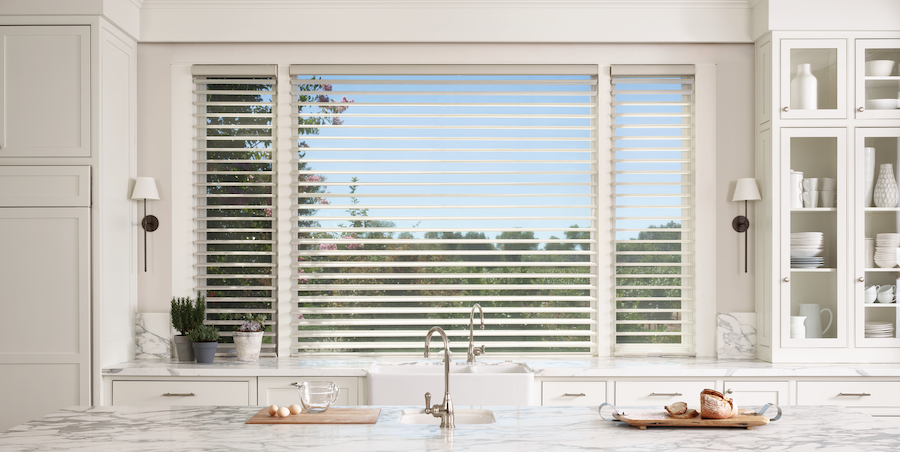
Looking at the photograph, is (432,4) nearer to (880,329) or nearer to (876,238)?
(876,238)

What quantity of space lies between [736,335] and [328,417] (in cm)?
254

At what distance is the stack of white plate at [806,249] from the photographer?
347 centimetres

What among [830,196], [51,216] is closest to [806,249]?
[830,196]

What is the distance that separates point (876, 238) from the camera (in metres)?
3.45

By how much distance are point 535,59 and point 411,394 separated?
199cm

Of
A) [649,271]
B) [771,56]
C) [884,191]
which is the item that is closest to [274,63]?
[649,271]

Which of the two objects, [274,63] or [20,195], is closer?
[20,195]

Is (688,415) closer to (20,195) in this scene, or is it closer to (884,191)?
(884,191)

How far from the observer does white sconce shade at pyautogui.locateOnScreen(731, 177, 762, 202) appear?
140 inches

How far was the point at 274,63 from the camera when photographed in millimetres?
3750

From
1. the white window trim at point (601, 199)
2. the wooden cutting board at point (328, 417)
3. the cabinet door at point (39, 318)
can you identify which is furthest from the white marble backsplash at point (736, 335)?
the cabinet door at point (39, 318)

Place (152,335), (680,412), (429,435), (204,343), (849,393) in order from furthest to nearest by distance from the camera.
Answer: (152,335), (204,343), (849,393), (680,412), (429,435)

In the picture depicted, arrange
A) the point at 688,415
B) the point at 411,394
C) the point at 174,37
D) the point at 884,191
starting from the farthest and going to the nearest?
the point at 174,37, the point at 884,191, the point at 411,394, the point at 688,415

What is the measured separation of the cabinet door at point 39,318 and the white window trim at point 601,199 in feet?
1.91
